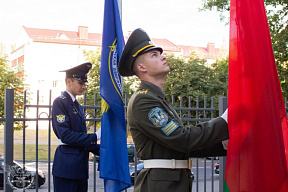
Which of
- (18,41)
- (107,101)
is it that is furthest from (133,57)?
(18,41)

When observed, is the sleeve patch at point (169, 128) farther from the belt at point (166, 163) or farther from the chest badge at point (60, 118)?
the chest badge at point (60, 118)

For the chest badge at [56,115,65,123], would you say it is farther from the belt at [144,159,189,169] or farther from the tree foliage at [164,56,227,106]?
the tree foliage at [164,56,227,106]

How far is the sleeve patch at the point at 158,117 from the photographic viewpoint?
2.30 meters

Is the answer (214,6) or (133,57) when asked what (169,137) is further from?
(214,6)

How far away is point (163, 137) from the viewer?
7.45 feet

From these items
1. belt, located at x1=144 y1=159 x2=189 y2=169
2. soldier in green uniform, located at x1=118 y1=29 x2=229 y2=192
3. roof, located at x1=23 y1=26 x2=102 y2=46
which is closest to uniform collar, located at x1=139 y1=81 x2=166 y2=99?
soldier in green uniform, located at x1=118 y1=29 x2=229 y2=192

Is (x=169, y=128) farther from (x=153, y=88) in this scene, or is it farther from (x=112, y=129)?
(x=112, y=129)

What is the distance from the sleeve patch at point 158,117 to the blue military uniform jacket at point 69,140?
1.71 metres

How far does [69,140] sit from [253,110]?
2227 mm

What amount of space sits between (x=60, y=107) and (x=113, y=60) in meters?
0.80

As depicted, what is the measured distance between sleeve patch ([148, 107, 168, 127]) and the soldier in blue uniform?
1.71m

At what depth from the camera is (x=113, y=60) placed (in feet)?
14.1

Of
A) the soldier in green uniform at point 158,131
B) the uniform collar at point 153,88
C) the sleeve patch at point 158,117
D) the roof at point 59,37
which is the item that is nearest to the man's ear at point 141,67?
the soldier in green uniform at point 158,131

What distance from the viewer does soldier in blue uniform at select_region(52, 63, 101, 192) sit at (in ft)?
12.8
